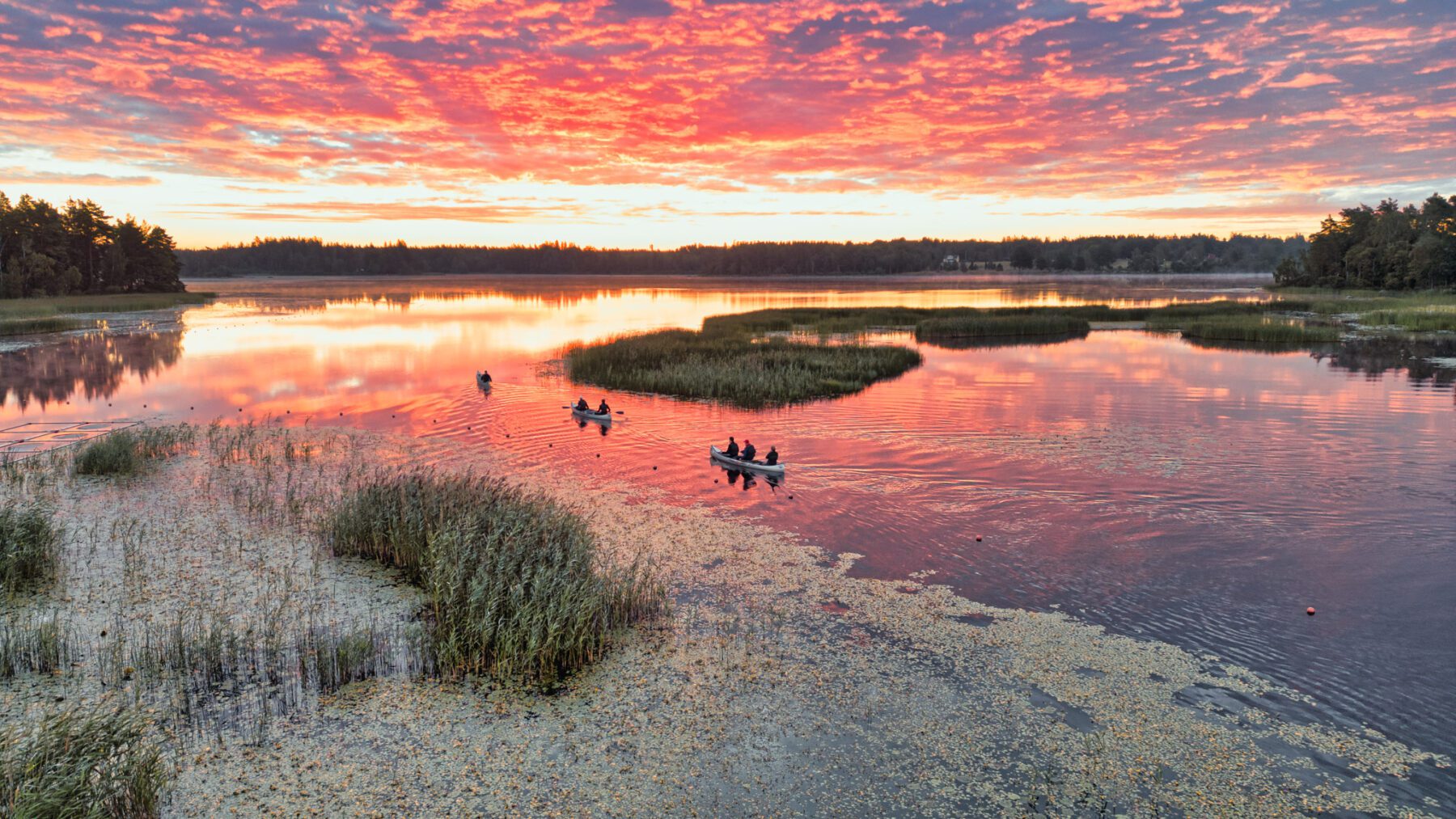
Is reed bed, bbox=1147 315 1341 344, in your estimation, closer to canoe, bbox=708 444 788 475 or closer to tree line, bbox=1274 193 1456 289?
tree line, bbox=1274 193 1456 289

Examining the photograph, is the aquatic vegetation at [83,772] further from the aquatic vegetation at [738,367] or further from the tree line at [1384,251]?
→ the tree line at [1384,251]

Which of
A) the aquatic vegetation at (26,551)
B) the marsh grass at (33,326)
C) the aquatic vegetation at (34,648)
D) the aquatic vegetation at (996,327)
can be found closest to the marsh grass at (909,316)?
the aquatic vegetation at (996,327)

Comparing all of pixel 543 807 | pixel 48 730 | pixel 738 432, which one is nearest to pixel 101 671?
pixel 48 730

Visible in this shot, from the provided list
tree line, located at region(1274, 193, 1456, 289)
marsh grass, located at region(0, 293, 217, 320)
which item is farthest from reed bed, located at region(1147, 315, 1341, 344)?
marsh grass, located at region(0, 293, 217, 320)

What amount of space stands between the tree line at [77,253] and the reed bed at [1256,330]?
11058 centimetres

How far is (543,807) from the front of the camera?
8.66m

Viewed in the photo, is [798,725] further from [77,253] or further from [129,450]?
[77,253]

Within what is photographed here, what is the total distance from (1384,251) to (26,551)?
12872 centimetres

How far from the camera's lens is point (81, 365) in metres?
44.4

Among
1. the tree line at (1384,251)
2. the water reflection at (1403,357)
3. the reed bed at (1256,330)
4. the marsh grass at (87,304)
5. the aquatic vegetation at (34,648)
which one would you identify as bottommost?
the aquatic vegetation at (34,648)

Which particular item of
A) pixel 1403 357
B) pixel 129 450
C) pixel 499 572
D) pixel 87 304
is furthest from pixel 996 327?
pixel 87 304

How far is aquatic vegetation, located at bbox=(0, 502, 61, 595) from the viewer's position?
13648 millimetres

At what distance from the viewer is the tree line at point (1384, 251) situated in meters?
89.2

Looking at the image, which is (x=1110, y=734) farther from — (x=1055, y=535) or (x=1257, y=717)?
(x=1055, y=535)
